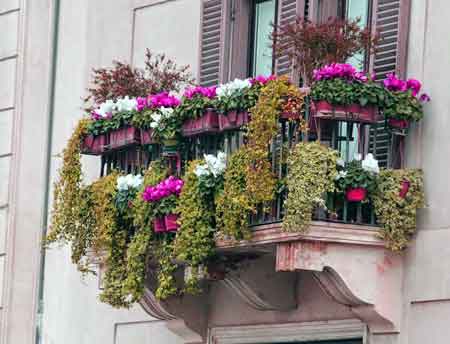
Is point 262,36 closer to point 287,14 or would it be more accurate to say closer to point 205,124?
point 287,14

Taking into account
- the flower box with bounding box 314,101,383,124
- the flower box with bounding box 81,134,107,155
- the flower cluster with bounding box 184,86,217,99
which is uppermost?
the flower cluster with bounding box 184,86,217,99

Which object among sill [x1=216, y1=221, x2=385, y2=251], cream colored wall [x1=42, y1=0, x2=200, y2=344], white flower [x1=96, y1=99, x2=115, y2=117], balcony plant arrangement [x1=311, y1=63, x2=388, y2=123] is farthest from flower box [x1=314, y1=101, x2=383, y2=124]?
cream colored wall [x1=42, y1=0, x2=200, y2=344]

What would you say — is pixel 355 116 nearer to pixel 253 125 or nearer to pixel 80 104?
pixel 253 125

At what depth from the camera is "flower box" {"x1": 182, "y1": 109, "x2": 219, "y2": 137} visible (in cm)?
1462

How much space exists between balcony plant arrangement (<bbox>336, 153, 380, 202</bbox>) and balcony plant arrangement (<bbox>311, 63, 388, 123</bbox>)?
1.15 feet

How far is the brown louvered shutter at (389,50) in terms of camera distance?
14.5 metres

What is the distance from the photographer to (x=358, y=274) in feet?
46.1

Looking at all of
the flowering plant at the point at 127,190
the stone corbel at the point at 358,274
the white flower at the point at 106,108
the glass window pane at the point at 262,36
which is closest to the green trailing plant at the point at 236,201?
the stone corbel at the point at 358,274

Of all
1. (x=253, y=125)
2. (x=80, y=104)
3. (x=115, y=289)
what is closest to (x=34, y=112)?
(x=80, y=104)

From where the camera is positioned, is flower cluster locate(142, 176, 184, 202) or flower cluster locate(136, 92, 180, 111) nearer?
flower cluster locate(142, 176, 184, 202)

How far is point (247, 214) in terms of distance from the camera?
554 inches

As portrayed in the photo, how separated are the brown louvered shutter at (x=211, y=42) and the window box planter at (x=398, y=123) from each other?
246 centimetres

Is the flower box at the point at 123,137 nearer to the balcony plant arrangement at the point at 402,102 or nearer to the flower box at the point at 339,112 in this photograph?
the flower box at the point at 339,112

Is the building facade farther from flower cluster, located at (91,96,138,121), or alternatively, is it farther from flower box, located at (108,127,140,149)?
flower box, located at (108,127,140,149)
